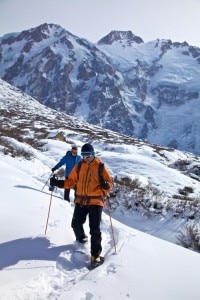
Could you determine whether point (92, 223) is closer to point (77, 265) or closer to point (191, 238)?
point (77, 265)

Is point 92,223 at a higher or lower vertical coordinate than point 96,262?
higher

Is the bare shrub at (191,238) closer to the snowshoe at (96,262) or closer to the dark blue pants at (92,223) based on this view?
the dark blue pants at (92,223)

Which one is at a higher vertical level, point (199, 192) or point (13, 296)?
point (13, 296)

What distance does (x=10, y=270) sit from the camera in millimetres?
6211

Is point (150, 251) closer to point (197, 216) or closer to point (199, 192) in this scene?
point (197, 216)

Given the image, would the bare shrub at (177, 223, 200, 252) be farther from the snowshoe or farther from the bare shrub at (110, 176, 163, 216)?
the snowshoe

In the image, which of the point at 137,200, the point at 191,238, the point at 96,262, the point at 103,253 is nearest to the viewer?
the point at 96,262

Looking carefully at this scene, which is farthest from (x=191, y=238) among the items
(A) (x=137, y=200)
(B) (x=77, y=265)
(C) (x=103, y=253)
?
(B) (x=77, y=265)

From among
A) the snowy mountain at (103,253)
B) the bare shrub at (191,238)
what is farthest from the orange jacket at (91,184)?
the bare shrub at (191,238)

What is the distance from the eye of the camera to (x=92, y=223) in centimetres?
746

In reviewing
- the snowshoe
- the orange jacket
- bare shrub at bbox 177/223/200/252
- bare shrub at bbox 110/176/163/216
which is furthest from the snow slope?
bare shrub at bbox 110/176/163/216

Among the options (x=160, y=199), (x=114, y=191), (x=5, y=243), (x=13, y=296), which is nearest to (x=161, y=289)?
(x=13, y=296)

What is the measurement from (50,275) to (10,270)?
2.13ft

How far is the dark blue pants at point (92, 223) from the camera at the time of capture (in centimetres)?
720
